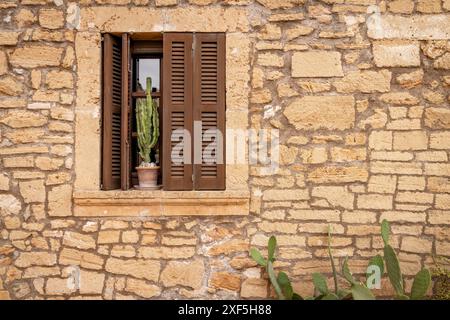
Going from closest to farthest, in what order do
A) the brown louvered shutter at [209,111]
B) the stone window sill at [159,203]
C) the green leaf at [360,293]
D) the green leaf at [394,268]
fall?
the green leaf at [360,293] → the green leaf at [394,268] → the stone window sill at [159,203] → the brown louvered shutter at [209,111]

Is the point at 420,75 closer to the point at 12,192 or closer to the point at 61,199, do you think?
the point at 61,199

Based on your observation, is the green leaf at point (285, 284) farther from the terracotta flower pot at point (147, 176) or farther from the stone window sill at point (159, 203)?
the terracotta flower pot at point (147, 176)

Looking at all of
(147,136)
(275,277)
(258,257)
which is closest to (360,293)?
(275,277)

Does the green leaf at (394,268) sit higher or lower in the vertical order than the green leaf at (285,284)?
higher

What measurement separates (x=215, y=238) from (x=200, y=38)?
5.55 ft

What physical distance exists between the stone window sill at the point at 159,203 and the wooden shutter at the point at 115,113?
0.55ft

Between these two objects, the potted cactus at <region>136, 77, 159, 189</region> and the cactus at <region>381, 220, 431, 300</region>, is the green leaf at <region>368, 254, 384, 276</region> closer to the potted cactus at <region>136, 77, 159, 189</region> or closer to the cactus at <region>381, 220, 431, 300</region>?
the cactus at <region>381, 220, 431, 300</region>

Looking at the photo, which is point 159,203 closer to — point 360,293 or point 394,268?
point 360,293

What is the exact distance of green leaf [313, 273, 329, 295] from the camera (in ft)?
10.8

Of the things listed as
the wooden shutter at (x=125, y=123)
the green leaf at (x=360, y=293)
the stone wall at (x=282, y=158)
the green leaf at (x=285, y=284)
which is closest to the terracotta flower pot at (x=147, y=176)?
the wooden shutter at (x=125, y=123)

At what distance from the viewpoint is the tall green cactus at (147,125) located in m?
3.64

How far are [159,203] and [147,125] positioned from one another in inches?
26.8

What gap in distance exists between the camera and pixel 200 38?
3.59 meters

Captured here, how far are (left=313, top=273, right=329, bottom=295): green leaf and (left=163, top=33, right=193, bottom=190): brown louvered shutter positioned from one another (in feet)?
4.11
